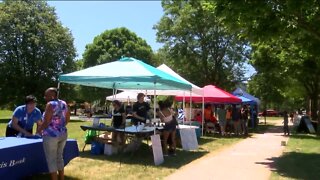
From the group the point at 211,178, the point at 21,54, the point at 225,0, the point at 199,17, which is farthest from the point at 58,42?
the point at 211,178

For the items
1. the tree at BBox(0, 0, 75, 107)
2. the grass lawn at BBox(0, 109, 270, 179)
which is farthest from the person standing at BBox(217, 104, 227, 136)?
the tree at BBox(0, 0, 75, 107)

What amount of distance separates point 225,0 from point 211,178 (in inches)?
219

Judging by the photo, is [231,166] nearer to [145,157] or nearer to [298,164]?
[298,164]

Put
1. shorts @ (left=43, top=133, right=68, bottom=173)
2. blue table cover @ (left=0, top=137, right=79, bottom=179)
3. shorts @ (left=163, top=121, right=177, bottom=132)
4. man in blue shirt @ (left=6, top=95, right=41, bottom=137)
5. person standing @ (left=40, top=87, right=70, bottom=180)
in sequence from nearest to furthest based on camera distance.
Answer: blue table cover @ (left=0, top=137, right=79, bottom=179)
person standing @ (left=40, top=87, right=70, bottom=180)
shorts @ (left=43, top=133, right=68, bottom=173)
man in blue shirt @ (left=6, top=95, right=41, bottom=137)
shorts @ (left=163, top=121, right=177, bottom=132)

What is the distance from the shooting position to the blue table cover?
739cm

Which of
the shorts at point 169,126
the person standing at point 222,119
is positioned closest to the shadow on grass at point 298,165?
the shorts at point 169,126

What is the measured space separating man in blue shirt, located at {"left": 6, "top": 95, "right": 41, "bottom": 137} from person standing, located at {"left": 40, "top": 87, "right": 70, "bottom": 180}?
1.38 metres

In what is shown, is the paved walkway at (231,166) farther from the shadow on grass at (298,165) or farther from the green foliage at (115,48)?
the green foliage at (115,48)

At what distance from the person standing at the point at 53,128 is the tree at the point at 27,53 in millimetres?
33421

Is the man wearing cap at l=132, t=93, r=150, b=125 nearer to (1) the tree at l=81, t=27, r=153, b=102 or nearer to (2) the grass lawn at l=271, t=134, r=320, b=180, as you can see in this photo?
(2) the grass lawn at l=271, t=134, r=320, b=180

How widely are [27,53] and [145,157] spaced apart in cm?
3110

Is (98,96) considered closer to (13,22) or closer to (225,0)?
(13,22)

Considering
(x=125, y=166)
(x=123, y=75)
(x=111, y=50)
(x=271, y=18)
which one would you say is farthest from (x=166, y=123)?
(x=111, y=50)

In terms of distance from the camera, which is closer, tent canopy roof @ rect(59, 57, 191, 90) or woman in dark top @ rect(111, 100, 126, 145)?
tent canopy roof @ rect(59, 57, 191, 90)
